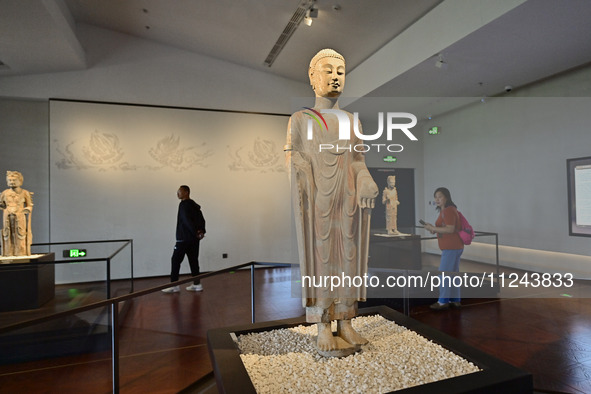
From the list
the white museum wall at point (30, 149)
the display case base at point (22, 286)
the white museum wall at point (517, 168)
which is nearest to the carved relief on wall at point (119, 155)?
the white museum wall at point (30, 149)

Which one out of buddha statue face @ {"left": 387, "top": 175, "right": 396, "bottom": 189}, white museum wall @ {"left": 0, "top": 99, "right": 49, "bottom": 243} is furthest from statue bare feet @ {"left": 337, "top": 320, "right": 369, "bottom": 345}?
white museum wall @ {"left": 0, "top": 99, "right": 49, "bottom": 243}

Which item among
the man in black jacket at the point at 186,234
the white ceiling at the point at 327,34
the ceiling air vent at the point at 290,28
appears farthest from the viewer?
the man in black jacket at the point at 186,234

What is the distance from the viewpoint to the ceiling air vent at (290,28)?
5.23 meters

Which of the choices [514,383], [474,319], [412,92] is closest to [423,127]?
[412,92]

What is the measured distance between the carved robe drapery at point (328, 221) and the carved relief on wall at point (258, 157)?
5437 millimetres

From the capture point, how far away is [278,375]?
2340mm

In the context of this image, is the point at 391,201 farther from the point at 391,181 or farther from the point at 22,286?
the point at 22,286

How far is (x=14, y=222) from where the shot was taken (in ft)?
15.6

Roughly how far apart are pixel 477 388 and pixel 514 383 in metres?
0.31

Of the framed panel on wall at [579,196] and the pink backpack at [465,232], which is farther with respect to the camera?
the framed panel on wall at [579,196]

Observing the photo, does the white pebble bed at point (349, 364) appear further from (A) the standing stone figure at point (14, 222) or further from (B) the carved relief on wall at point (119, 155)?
(B) the carved relief on wall at point (119, 155)

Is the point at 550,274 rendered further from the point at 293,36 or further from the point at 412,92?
the point at 293,36

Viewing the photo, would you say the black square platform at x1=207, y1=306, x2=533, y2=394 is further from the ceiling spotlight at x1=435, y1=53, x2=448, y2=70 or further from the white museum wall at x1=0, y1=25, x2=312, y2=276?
the white museum wall at x1=0, y1=25, x2=312, y2=276

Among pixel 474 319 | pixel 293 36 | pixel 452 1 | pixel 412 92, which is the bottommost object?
pixel 474 319
